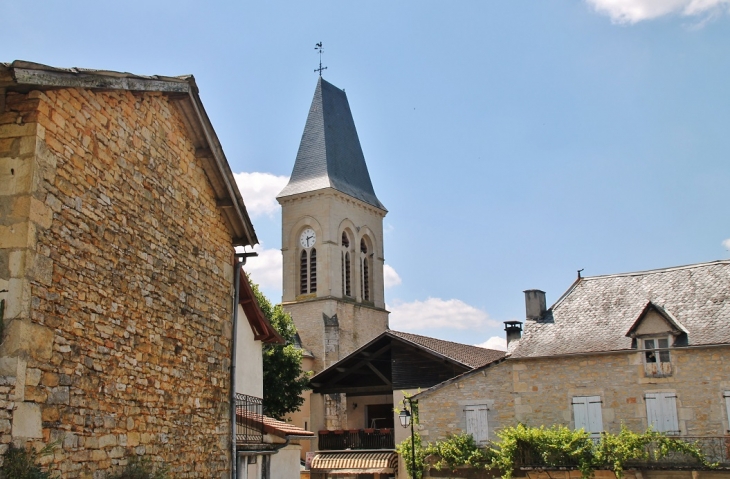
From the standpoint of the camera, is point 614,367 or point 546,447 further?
point 614,367

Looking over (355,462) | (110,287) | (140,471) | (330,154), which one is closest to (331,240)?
(330,154)

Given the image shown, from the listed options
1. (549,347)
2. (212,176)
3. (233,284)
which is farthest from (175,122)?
(549,347)

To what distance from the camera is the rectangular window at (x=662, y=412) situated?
1717 centimetres

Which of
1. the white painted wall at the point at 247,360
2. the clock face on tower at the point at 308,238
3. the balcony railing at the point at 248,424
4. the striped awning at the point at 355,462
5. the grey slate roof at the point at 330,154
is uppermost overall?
the grey slate roof at the point at 330,154

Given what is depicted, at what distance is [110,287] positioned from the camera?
23.9ft

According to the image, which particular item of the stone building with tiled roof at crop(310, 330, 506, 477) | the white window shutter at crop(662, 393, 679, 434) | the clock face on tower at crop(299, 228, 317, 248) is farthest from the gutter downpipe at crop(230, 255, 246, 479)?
the clock face on tower at crop(299, 228, 317, 248)

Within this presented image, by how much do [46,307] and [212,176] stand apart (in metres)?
3.68

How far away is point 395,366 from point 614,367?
270 inches

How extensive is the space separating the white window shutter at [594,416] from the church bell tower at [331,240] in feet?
72.3

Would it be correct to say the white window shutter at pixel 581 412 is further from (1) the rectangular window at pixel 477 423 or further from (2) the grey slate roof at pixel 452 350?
(2) the grey slate roof at pixel 452 350

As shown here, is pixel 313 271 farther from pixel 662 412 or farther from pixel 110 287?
pixel 110 287

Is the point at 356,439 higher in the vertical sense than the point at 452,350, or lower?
lower

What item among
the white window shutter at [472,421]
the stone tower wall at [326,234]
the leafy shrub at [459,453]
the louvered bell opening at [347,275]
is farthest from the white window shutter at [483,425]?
the louvered bell opening at [347,275]

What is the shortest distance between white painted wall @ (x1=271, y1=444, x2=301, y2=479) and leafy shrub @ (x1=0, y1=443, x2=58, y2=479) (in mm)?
6628
